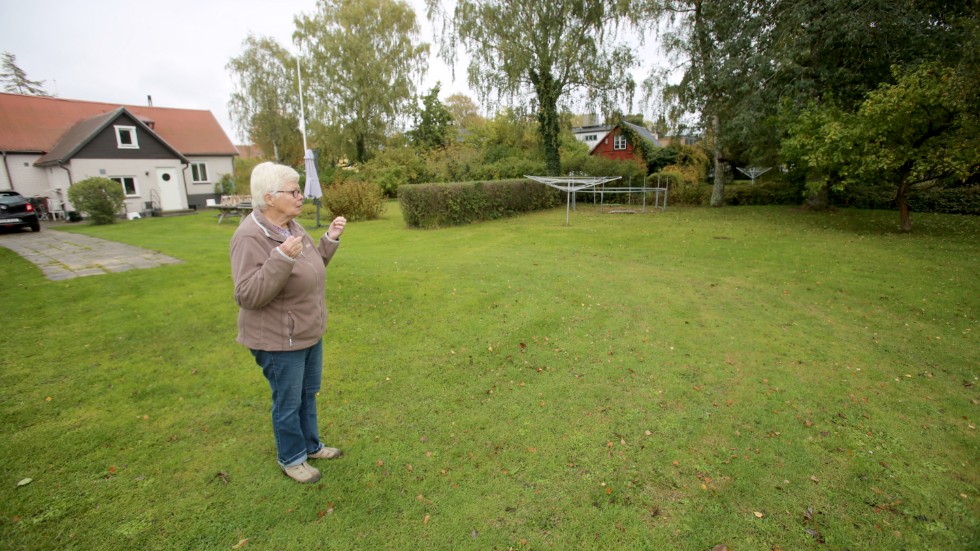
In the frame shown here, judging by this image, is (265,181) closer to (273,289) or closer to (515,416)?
(273,289)

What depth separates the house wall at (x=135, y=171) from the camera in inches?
891

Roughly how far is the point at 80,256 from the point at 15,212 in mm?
9635

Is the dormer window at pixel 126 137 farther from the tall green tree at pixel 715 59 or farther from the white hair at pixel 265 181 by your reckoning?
the white hair at pixel 265 181

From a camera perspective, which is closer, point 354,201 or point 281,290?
point 281,290

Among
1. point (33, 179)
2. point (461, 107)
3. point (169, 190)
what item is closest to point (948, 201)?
point (169, 190)

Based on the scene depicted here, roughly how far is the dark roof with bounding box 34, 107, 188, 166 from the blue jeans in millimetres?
27528

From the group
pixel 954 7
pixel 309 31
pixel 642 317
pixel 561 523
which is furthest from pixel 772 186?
pixel 309 31

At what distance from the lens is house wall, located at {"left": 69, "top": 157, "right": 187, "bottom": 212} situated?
74.3 feet

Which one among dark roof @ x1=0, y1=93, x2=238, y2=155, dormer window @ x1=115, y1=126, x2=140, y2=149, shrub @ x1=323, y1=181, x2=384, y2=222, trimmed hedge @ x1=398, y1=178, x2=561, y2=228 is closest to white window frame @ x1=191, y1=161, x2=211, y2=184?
dark roof @ x1=0, y1=93, x2=238, y2=155

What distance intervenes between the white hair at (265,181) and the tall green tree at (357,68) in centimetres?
3139

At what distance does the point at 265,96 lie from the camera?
120ft

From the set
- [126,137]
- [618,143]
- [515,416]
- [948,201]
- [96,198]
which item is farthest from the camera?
[618,143]

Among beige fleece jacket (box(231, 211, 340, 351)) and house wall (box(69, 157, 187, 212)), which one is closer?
beige fleece jacket (box(231, 211, 340, 351))

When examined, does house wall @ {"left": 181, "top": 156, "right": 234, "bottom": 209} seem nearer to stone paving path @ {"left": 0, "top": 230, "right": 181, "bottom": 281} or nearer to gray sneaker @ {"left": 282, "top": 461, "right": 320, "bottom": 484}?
stone paving path @ {"left": 0, "top": 230, "right": 181, "bottom": 281}
